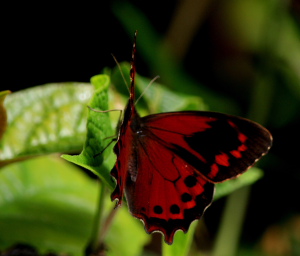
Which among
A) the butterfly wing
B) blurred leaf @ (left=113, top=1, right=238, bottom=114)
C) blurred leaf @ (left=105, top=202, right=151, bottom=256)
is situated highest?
the butterfly wing

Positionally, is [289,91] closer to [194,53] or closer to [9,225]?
[194,53]

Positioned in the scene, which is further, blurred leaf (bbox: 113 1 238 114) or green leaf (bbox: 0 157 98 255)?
blurred leaf (bbox: 113 1 238 114)

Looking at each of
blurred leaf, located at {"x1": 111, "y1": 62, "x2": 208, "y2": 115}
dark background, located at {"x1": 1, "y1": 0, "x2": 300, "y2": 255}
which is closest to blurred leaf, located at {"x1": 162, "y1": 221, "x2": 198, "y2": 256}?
blurred leaf, located at {"x1": 111, "y1": 62, "x2": 208, "y2": 115}

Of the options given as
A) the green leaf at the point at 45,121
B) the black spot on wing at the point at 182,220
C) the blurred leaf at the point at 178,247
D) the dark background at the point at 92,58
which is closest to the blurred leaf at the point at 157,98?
the green leaf at the point at 45,121

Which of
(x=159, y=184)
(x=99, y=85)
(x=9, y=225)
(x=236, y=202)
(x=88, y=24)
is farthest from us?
(x=88, y=24)

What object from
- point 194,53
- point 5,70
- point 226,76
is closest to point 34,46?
point 5,70

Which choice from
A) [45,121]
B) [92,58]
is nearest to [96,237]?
[45,121]

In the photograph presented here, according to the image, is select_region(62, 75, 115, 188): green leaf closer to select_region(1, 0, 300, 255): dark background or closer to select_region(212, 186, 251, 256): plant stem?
select_region(212, 186, 251, 256): plant stem

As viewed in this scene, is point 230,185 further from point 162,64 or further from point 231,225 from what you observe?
point 162,64
